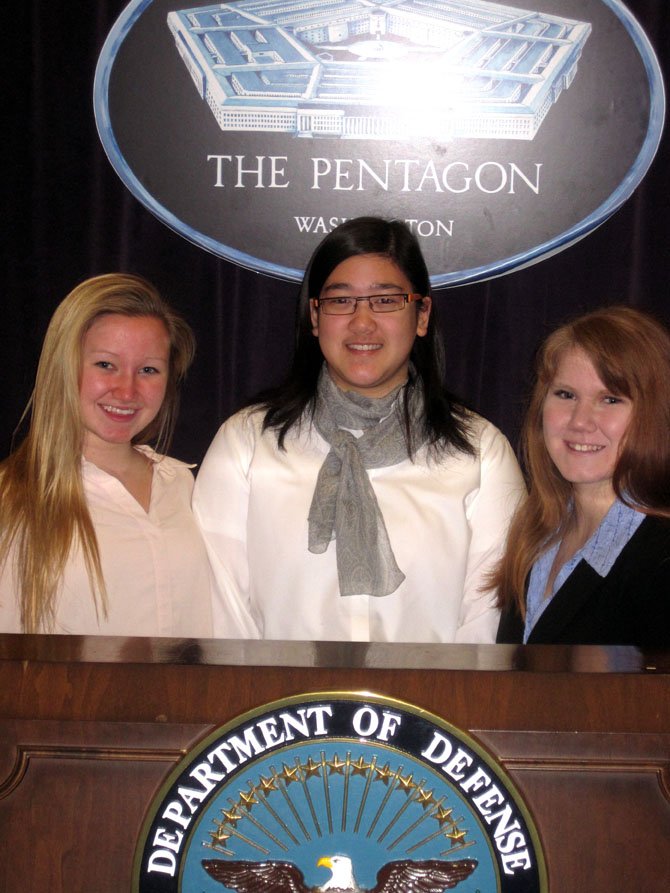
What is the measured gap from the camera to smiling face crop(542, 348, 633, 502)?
1666 mm

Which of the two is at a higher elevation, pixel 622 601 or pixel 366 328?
pixel 366 328

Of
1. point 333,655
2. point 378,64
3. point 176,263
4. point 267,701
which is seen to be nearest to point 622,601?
point 333,655

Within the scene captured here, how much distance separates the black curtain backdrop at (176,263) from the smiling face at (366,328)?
81cm

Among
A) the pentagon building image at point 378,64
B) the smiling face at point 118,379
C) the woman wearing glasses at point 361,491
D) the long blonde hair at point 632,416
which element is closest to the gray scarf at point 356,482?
the woman wearing glasses at point 361,491

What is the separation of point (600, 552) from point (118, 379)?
97 cm

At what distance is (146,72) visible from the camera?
2756 millimetres

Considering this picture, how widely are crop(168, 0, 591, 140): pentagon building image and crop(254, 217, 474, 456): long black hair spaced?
86 centimetres

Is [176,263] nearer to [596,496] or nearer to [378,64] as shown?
[378,64]

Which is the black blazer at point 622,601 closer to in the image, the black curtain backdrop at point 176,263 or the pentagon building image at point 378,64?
the black curtain backdrop at point 176,263

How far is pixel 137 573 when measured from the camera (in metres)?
1.85

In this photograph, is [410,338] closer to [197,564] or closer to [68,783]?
[197,564]

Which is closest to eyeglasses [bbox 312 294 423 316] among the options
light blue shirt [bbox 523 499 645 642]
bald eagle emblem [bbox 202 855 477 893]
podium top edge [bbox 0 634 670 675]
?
light blue shirt [bbox 523 499 645 642]

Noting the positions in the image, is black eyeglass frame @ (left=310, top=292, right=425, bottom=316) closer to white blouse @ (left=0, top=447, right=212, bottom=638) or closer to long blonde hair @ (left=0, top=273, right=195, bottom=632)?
long blonde hair @ (left=0, top=273, right=195, bottom=632)

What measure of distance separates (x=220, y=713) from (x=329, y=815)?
16 cm
